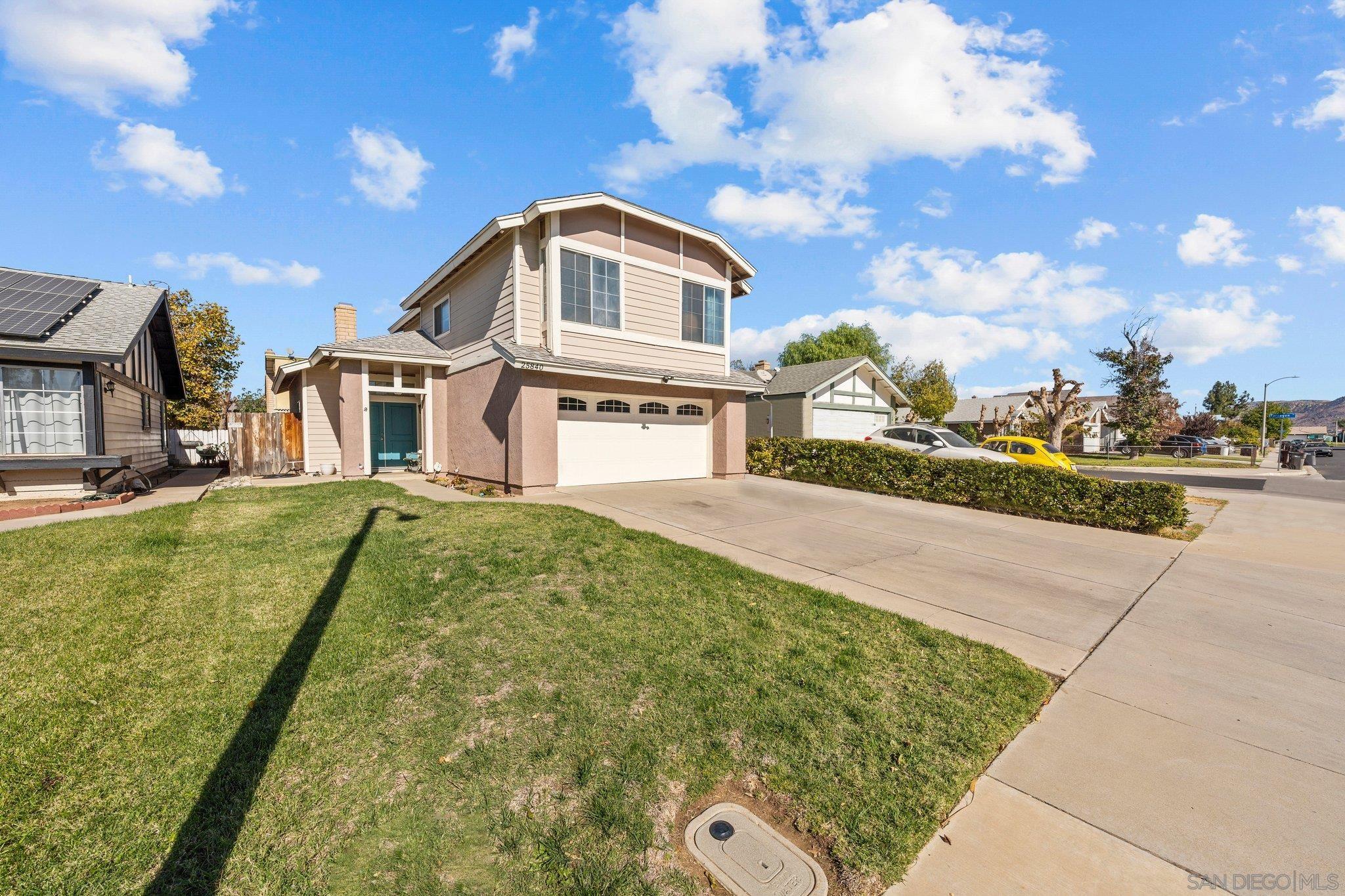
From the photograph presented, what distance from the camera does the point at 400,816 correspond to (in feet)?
8.50

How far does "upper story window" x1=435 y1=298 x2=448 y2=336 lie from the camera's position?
15086mm

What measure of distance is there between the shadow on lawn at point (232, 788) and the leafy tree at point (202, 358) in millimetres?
25059

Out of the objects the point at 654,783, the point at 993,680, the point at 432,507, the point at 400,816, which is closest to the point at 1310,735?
the point at 993,680

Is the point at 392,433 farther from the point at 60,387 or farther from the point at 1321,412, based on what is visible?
the point at 1321,412

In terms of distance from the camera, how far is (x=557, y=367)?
10500 mm

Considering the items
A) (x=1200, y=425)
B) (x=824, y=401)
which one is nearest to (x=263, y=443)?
(x=824, y=401)

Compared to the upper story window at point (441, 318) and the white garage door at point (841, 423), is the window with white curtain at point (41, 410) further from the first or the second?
the white garage door at point (841, 423)

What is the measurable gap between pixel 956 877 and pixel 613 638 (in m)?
2.68

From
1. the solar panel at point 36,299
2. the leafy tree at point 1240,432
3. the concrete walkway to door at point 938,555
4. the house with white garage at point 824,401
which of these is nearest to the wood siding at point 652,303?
the concrete walkway to door at point 938,555

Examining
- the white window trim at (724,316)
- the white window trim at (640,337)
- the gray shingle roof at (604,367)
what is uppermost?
the white window trim at (724,316)

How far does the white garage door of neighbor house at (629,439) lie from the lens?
40.0 feet

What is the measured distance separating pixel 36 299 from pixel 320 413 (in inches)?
214

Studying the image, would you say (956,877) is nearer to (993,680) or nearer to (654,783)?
(654,783)

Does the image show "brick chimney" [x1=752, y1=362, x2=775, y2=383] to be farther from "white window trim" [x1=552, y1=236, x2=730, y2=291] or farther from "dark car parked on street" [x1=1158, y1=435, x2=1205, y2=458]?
"dark car parked on street" [x1=1158, y1=435, x2=1205, y2=458]
